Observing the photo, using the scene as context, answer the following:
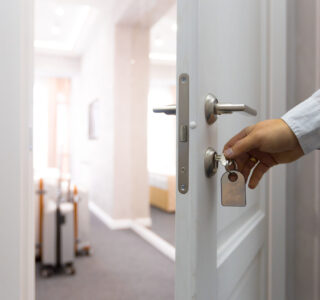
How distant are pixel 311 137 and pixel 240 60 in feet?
1.04

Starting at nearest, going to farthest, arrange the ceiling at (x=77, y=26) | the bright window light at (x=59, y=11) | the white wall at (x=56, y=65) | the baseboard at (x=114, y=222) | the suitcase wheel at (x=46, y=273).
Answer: the suitcase wheel at (x=46, y=273), the ceiling at (x=77, y=26), the baseboard at (x=114, y=222), the bright window light at (x=59, y=11), the white wall at (x=56, y=65)

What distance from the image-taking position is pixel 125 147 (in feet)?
13.7

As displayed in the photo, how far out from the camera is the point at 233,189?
0.60m

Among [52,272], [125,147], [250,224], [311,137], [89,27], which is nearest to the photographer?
[311,137]

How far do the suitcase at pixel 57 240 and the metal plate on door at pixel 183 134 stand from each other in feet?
7.62

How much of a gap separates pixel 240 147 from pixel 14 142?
3.12ft

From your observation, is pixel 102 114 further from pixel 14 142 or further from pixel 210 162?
pixel 210 162

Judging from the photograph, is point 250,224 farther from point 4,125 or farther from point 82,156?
point 82,156

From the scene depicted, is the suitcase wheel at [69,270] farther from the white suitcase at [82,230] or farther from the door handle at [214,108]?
the door handle at [214,108]

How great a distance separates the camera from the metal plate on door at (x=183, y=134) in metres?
0.54

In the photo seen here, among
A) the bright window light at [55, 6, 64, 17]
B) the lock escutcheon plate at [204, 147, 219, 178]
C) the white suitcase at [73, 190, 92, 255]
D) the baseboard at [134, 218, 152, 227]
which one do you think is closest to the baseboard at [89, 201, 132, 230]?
the baseboard at [134, 218, 152, 227]

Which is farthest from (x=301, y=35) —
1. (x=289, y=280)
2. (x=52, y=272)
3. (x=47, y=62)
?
(x=47, y=62)

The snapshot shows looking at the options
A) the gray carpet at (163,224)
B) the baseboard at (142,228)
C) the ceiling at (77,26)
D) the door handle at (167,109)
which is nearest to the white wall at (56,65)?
the ceiling at (77,26)

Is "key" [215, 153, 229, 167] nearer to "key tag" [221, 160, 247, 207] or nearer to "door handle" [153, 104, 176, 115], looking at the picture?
"key tag" [221, 160, 247, 207]
